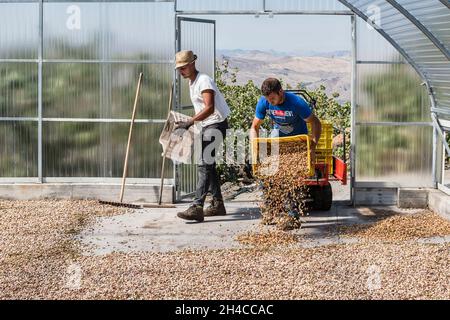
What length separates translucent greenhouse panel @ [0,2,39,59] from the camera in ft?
39.3

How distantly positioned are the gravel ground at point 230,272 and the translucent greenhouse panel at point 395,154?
103 inches

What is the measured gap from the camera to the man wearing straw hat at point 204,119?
10281 millimetres

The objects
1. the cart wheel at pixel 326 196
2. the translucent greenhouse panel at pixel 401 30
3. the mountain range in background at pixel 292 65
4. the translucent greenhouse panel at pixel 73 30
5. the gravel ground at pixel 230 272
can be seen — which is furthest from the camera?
the mountain range in background at pixel 292 65

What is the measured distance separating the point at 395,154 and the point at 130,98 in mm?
3639

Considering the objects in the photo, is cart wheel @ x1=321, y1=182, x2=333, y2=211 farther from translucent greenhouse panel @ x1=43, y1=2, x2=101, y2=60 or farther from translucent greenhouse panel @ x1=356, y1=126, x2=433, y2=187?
translucent greenhouse panel @ x1=43, y1=2, x2=101, y2=60

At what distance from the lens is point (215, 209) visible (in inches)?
429

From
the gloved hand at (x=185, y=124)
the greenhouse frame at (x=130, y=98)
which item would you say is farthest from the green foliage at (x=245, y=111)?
the gloved hand at (x=185, y=124)

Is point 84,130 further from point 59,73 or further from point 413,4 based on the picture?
point 413,4

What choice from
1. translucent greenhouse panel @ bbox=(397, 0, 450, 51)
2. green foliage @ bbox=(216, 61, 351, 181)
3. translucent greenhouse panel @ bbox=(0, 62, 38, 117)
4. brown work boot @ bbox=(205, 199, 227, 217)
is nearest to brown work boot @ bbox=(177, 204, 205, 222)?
brown work boot @ bbox=(205, 199, 227, 217)

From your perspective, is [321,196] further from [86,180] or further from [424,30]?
[86,180]

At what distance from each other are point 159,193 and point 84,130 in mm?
1370

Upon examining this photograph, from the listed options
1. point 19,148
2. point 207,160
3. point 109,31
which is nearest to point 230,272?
point 207,160

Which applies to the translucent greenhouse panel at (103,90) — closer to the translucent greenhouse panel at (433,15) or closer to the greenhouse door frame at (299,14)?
the greenhouse door frame at (299,14)

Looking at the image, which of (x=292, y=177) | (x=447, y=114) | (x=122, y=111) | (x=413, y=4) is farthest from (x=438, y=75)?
(x=122, y=111)
